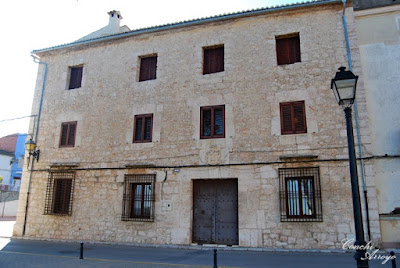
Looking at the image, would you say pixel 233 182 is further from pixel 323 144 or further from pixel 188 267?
pixel 188 267

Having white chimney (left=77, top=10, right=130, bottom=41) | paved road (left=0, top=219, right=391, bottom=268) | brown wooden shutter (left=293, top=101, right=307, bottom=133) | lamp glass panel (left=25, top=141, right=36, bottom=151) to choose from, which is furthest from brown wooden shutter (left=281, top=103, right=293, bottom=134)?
lamp glass panel (left=25, top=141, right=36, bottom=151)

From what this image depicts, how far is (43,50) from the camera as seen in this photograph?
13570 mm

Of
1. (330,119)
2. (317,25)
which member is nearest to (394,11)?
(317,25)

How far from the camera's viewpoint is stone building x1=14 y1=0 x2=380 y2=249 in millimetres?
9133

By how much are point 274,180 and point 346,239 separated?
2481 mm

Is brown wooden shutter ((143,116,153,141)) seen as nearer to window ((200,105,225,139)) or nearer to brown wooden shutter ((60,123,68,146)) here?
window ((200,105,225,139))

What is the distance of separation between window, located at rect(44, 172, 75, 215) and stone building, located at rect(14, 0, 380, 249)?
0.14 feet

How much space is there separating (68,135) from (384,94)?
1142cm

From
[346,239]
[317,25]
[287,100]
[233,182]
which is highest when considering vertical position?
[317,25]

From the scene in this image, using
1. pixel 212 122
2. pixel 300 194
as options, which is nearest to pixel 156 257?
pixel 300 194

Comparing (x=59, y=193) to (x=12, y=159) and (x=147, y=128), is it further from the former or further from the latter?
(x=12, y=159)

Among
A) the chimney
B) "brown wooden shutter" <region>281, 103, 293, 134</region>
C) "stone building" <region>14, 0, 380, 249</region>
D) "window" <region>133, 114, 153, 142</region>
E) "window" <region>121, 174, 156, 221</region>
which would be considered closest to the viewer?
"stone building" <region>14, 0, 380, 249</region>

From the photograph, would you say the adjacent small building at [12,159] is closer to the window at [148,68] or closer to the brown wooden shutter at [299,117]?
the window at [148,68]

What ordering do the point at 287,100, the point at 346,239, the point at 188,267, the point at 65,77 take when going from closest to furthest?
the point at 188,267, the point at 346,239, the point at 287,100, the point at 65,77
